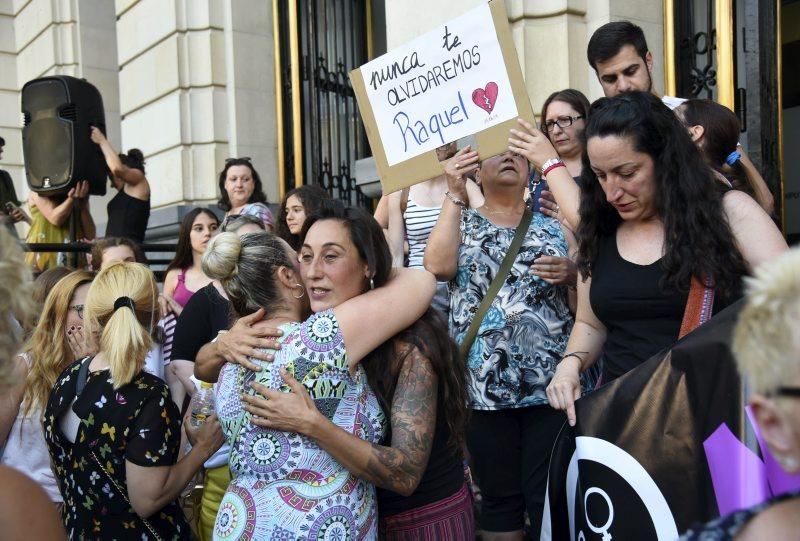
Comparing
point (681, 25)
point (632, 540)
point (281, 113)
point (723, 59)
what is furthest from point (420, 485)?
point (281, 113)

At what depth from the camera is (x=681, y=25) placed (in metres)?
5.98

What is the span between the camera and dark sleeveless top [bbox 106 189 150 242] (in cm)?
755

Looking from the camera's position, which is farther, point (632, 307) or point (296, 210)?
point (296, 210)

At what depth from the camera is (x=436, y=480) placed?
2670mm

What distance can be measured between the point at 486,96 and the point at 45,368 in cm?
203

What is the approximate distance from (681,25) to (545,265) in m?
3.33

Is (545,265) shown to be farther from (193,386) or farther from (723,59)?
(723,59)

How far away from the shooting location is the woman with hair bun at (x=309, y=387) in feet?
7.64

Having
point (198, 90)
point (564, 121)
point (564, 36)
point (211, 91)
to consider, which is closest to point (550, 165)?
point (564, 121)

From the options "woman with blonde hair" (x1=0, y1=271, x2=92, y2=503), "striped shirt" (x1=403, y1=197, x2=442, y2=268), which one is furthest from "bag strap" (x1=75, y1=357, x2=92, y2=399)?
"striped shirt" (x1=403, y1=197, x2=442, y2=268)

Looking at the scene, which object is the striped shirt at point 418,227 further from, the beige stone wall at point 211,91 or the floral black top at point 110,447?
the beige stone wall at point 211,91

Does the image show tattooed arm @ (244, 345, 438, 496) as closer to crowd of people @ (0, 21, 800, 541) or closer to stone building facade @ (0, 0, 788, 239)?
crowd of people @ (0, 21, 800, 541)

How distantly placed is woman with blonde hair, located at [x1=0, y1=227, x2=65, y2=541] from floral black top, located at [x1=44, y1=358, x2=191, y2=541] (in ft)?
3.45

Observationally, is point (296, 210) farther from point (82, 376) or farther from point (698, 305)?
point (698, 305)
